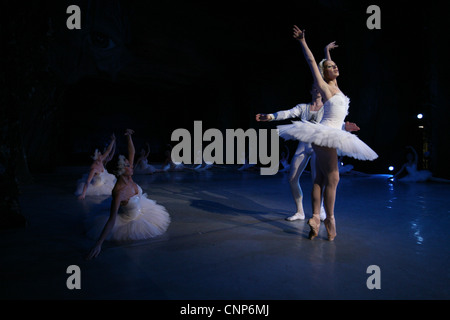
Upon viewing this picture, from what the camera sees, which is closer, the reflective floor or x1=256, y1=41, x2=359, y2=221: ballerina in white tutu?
the reflective floor

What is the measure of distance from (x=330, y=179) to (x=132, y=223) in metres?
2.07

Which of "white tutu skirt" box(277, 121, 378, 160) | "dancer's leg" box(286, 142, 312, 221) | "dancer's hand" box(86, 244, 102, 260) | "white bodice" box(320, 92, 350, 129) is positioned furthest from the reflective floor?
"white bodice" box(320, 92, 350, 129)

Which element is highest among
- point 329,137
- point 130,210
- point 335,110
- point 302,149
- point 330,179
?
point 335,110

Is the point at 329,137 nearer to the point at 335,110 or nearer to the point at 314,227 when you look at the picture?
the point at 335,110

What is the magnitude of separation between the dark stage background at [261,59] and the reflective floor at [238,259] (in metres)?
2.53

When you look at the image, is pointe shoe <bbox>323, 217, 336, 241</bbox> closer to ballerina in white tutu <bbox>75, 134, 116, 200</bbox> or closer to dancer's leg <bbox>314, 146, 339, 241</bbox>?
dancer's leg <bbox>314, 146, 339, 241</bbox>

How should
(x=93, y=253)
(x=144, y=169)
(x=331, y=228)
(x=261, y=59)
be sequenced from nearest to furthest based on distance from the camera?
1. (x=93, y=253)
2. (x=331, y=228)
3. (x=144, y=169)
4. (x=261, y=59)

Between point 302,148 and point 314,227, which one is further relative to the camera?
point 302,148

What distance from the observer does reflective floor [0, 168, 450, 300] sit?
1.72 m

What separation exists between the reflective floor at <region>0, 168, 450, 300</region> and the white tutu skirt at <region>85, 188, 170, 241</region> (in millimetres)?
127

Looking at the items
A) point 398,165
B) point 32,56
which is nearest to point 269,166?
point 398,165

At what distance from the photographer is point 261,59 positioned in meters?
15.9

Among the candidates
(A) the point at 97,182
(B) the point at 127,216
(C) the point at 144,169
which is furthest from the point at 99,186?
(C) the point at 144,169

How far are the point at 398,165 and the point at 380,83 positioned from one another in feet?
10.7
